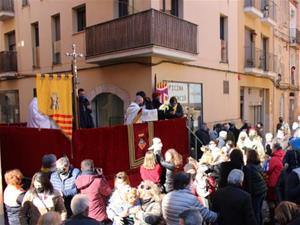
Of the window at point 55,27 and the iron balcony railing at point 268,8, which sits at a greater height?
the iron balcony railing at point 268,8

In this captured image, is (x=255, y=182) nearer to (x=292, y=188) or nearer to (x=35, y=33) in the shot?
(x=292, y=188)

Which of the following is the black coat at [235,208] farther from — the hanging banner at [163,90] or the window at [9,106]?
the window at [9,106]

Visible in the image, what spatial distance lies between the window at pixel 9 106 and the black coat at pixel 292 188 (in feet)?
54.8

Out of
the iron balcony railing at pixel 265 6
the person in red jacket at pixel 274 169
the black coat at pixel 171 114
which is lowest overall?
the person in red jacket at pixel 274 169

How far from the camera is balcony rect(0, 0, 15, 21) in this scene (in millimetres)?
19469

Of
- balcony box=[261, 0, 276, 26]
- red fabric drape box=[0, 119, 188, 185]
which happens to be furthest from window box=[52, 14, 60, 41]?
balcony box=[261, 0, 276, 26]

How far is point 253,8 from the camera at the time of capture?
1809 cm

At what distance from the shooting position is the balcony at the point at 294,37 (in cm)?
2545

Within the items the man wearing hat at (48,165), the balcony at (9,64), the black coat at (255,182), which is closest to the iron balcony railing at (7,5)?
the balcony at (9,64)

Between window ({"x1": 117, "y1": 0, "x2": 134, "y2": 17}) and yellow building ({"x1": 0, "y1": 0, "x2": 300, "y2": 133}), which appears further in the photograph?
window ({"x1": 117, "y1": 0, "x2": 134, "y2": 17})

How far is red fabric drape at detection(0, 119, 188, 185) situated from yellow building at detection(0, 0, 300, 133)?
14.1 feet

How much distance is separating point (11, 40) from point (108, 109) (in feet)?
30.5

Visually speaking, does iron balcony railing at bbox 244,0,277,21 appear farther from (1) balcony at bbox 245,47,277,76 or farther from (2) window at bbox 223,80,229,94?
(2) window at bbox 223,80,229,94

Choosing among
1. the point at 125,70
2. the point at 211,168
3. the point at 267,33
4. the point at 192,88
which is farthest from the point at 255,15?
the point at 211,168
